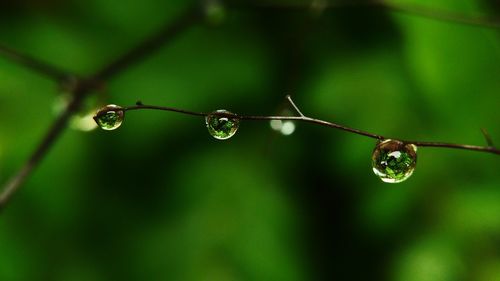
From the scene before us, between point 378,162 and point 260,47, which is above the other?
point 260,47

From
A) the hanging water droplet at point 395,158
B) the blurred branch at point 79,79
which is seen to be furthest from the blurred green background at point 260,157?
the hanging water droplet at point 395,158

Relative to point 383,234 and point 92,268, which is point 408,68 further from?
point 92,268

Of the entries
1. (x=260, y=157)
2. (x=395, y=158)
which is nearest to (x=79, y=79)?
(x=260, y=157)

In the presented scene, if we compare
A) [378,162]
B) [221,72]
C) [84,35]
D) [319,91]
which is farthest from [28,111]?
[378,162]

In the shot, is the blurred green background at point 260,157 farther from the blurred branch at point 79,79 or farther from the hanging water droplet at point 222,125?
the hanging water droplet at point 222,125

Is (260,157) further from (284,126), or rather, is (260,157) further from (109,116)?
(109,116)

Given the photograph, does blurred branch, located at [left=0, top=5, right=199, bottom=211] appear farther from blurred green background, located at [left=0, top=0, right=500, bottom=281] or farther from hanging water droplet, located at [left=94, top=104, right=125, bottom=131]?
hanging water droplet, located at [left=94, top=104, right=125, bottom=131]
